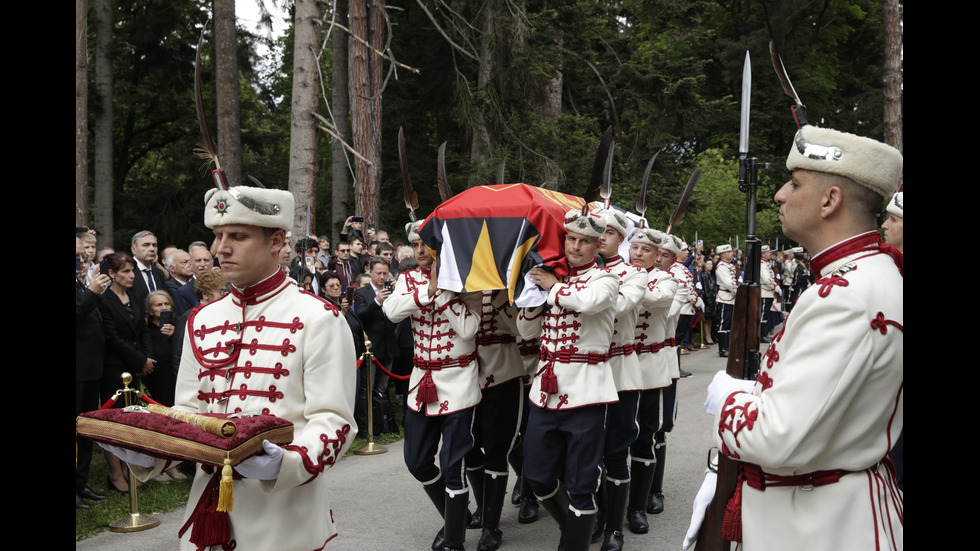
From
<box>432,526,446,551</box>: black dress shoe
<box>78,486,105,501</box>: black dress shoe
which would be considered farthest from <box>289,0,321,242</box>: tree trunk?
<box>432,526,446,551</box>: black dress shoe

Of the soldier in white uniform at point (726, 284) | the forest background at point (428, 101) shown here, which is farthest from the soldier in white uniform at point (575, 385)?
the soldier in white uniform at point (726, 284)

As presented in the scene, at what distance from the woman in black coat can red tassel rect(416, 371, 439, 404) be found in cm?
A: 308

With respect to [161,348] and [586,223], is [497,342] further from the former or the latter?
[161,348]

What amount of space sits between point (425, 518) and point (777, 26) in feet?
86.8

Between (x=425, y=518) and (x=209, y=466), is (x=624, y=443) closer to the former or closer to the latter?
(x=425, y=518)

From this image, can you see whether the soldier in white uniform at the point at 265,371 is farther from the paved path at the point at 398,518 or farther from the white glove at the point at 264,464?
the paved path at the point at 398,518

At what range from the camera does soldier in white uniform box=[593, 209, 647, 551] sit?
234 inches

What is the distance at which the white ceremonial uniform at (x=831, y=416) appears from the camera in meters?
2.43

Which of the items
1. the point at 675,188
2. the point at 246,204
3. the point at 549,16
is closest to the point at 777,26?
the point at 675,188

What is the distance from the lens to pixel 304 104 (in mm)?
11117

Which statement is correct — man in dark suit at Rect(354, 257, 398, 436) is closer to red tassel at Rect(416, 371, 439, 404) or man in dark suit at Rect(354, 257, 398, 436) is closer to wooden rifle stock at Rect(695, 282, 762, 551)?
red tassel at Rect(416, 371, 439, 404)

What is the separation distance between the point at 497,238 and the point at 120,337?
12.8 ft

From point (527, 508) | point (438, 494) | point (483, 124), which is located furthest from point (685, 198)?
point (483, 124)

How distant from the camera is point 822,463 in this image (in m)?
2.58
